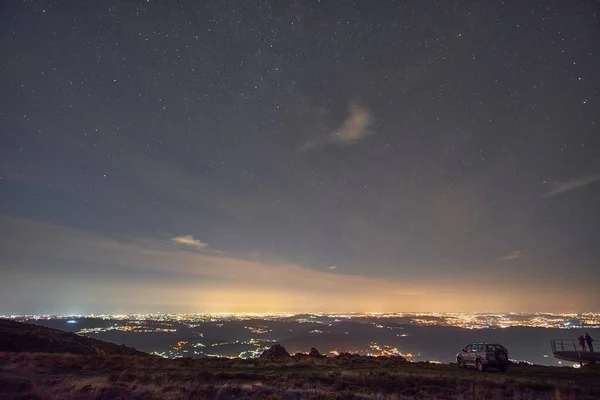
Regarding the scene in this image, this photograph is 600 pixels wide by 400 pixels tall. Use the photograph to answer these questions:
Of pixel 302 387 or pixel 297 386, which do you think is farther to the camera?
pixel 297 386

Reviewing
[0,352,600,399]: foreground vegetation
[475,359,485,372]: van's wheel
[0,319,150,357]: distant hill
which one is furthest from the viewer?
[0,319,150,357]: distant hill

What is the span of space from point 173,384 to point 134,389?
2.34 metres

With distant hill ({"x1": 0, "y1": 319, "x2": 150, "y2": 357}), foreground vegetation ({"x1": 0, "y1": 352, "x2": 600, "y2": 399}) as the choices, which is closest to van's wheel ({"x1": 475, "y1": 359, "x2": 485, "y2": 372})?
foreground vegetation ({"x1": 0, "y1": 352, "x2": 600, "y2": 399})

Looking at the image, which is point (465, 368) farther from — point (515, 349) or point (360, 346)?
point (515, 349)

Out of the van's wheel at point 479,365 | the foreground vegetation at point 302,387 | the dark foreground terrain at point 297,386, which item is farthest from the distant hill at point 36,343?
the van's wheel at point 479,365

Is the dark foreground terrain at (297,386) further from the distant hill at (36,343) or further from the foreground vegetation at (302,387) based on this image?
the distant hill at (36,343)

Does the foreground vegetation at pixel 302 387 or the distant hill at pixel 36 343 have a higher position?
the foreground vegetation at pixel 302 387

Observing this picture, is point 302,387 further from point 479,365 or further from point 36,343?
point 36,343

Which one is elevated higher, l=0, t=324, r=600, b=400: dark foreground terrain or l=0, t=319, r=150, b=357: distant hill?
l=0, t=324, r=600, b=400: dark foreground terrain

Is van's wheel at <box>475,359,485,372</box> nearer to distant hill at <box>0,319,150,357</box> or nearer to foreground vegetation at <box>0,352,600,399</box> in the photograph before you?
foreground vegetation at <box>0,352,600,399</box>

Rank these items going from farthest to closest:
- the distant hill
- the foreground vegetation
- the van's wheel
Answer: the distant hill → the van's wheel → the foreground vegetation

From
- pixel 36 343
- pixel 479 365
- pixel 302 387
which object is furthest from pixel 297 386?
pixel 36 343

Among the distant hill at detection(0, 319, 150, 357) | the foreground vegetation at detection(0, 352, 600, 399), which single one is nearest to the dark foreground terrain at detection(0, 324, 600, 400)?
the foreground vegetation at detection(0, 352, 600, 399)

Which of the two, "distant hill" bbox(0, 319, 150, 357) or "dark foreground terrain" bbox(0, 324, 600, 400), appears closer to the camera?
"dark foreground terrain" bbox(0, 324, 600, 400)
